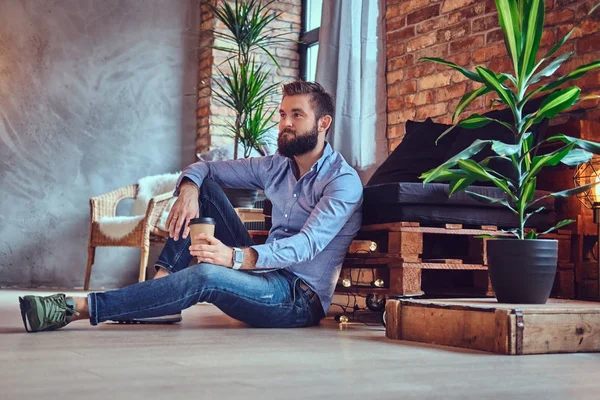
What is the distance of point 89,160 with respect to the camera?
6.51 meters

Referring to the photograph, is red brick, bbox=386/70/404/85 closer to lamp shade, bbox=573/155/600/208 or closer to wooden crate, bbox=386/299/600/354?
lamp shade, bbox=573/155/600/208

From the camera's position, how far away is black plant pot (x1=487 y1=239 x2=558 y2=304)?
2.67m

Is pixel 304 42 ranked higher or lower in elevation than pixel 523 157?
higher

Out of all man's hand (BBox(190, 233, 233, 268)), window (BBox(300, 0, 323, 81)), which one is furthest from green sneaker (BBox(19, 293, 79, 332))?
window (BBox(300, 0, 323, 81))

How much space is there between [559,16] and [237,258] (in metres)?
2.09

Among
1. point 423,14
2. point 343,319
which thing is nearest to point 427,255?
point 343,319

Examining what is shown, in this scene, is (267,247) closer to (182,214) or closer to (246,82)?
(182,214)

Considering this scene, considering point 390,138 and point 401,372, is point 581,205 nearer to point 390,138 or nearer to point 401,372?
point 390,138

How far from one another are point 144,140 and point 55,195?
2.67ft

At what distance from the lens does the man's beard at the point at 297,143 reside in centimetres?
310

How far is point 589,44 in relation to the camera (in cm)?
375

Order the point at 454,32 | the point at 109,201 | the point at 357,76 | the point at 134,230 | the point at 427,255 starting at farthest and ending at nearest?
the point at 109,201 < the point at 134,230 < the point at 357,76 < the point at 454,32 < the point at 427,255

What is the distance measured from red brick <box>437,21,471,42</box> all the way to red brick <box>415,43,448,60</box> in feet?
0.13

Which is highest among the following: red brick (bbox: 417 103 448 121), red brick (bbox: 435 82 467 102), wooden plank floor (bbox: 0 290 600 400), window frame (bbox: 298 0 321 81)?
window frame (bbox: 298 0 321 81)
